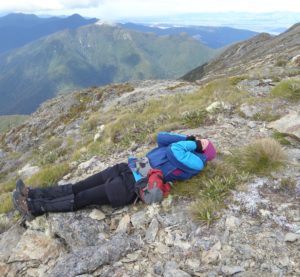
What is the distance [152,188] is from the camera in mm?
9188

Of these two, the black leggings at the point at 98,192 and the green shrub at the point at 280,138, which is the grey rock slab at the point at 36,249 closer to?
the black leggings at the point at 98,192

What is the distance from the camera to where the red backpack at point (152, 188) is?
30.2ft

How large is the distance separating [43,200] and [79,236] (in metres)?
1.50

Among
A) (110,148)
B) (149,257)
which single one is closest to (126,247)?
(149,257)

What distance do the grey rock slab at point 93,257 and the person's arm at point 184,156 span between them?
7.72ft

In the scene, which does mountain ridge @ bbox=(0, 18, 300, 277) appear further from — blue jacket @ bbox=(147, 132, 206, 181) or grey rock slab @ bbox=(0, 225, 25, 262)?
blue jacket @ bbox=(147, 132, 206, 181)

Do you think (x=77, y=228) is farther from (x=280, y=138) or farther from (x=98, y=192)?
(x=280, y=138)

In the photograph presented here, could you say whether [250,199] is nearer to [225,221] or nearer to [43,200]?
[225,221]

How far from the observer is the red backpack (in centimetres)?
920

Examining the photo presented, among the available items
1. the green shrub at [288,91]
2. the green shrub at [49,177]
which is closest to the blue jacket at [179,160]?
the green shrub at [49,177]

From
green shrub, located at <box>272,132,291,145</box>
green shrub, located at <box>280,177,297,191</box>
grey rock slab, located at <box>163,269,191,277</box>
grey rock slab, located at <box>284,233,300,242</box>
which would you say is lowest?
grey rock slab, located at <box>163,269,191,277</box>

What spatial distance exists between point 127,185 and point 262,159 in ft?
11.7

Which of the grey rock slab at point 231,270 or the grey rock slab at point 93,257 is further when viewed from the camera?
the grey rock slab at point 93,257

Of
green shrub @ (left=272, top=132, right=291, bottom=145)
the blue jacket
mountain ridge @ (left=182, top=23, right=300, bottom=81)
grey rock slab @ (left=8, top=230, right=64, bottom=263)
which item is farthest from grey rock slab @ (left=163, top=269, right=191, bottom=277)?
mountain ridge @ (left=182, top=23, right=300, bottom=81)
